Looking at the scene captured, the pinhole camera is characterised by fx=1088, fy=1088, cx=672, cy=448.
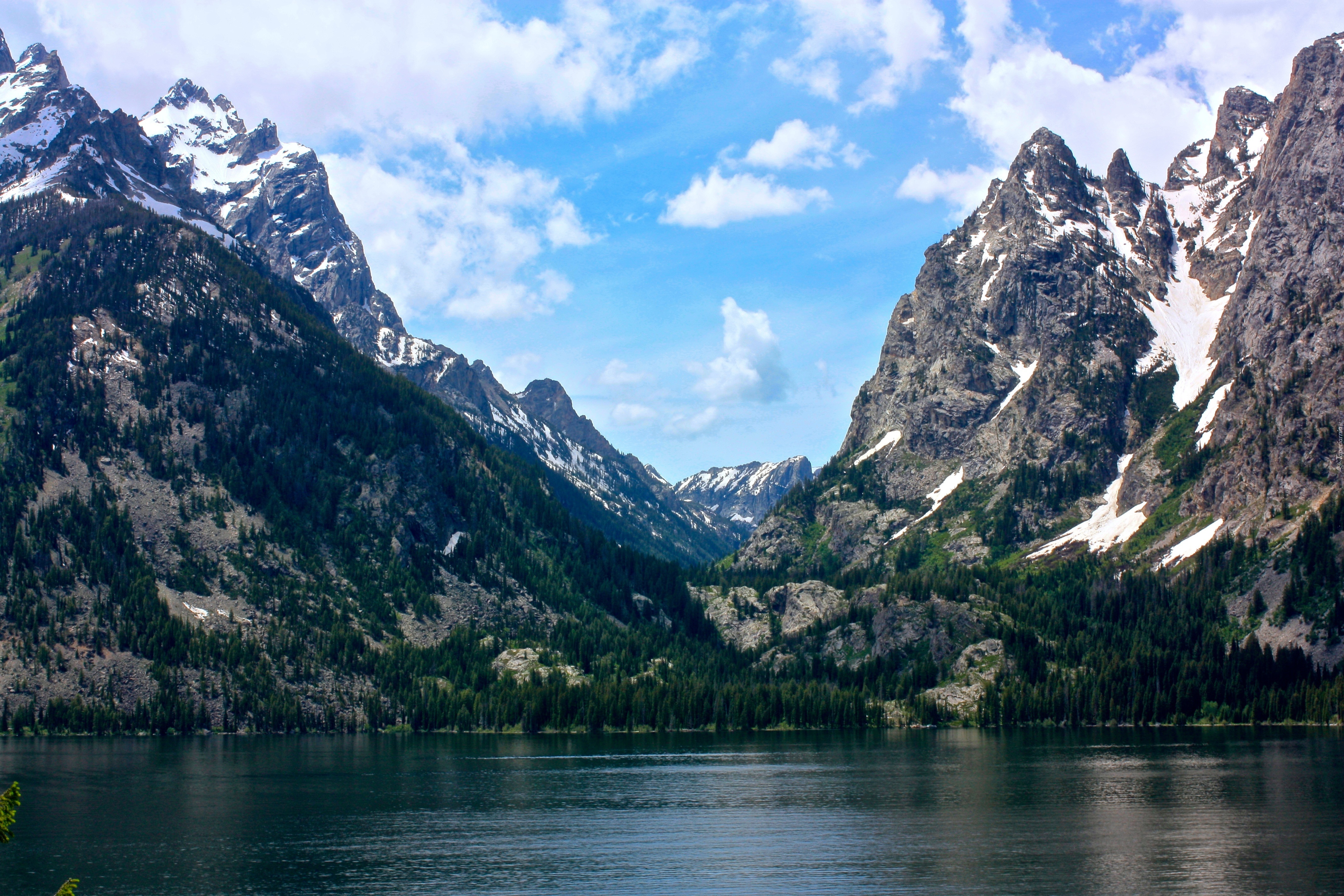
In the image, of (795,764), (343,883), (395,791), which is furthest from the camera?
(795,764)

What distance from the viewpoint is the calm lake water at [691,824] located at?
78.0m

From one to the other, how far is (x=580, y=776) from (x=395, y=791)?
27.6 m

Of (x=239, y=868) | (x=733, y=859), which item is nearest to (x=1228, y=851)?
(x=733, y=859)

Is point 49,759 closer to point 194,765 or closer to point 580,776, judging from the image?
point 194,765

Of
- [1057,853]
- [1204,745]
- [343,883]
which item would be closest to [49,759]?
[343,883]

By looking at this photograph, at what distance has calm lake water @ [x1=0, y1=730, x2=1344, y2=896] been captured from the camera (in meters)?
78.0

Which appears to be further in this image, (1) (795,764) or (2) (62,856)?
(1) (795,764)

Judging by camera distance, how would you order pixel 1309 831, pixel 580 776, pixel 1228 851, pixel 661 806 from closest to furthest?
1. pixel 1228 851
2. pixel 1309 831
3. pixel 661 806
4. pixel 580 776

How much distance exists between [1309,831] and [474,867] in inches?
2659

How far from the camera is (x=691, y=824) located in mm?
104438

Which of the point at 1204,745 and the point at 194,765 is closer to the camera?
the point at 194,765

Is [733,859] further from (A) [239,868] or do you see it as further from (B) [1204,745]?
(B) [1204,745]

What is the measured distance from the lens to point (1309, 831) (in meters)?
88.9

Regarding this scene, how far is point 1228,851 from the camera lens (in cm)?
8344
